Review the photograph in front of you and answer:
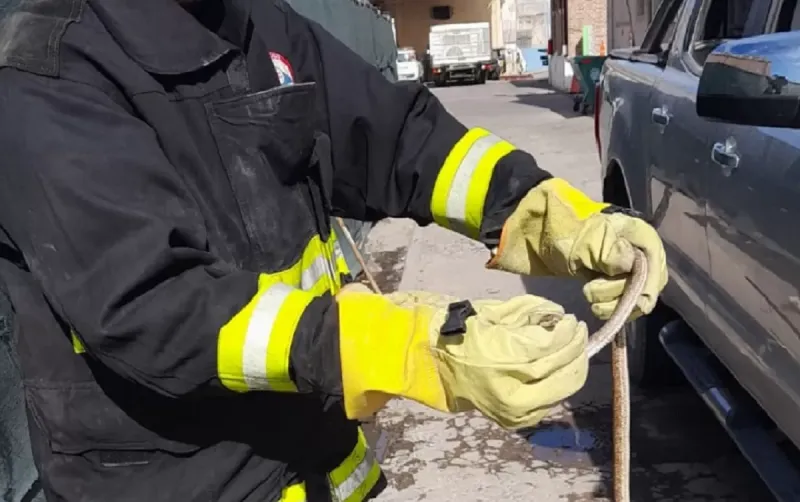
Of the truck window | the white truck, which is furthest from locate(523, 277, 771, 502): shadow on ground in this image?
the white truck

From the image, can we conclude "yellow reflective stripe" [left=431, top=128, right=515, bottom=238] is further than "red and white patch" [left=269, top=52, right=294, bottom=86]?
Yes

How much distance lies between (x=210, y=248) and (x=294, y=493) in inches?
20.0

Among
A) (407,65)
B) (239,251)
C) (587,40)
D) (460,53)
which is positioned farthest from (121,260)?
(460,53)

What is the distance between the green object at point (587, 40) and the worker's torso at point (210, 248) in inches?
952

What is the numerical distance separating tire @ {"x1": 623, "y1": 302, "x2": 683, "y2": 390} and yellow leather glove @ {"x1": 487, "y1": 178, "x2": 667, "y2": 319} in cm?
→ 226

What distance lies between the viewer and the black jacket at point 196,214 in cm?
132

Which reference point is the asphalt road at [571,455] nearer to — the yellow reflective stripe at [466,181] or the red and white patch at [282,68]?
the yellow reflective stripe at [466,181]

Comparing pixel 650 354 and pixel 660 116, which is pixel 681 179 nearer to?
pixel 660 116

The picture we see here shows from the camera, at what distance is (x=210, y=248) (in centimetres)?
153

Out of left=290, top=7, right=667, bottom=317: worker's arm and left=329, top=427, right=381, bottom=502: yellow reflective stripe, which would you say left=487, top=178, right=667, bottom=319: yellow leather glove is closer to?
left=290, top=7, right=667, bottom=317: worker's arm

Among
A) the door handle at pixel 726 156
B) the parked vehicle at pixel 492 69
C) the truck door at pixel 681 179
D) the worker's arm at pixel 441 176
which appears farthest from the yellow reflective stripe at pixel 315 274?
the parked vehicle at pixel 492 69

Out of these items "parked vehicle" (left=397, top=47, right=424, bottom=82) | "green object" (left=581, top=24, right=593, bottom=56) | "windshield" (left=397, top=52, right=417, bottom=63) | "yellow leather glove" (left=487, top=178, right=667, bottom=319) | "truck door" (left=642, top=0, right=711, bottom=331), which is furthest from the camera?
"windshield" (left=397, top=52, right=417, bottom=63)

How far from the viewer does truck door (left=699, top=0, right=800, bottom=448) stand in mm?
2322

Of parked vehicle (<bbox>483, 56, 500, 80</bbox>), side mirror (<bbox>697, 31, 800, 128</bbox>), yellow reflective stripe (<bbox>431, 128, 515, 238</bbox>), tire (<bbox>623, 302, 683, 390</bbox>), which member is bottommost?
parked vehicle (<bbox>483, 56, 500, 80</bbox>)
